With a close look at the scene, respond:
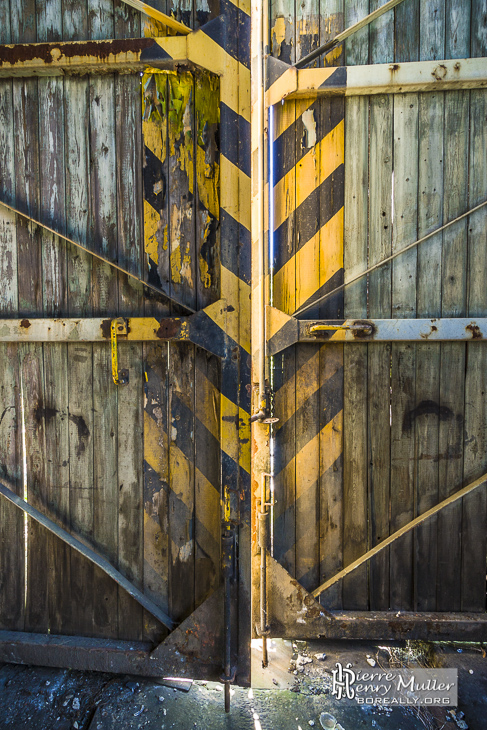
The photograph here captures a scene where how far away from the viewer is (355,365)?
1961 mm

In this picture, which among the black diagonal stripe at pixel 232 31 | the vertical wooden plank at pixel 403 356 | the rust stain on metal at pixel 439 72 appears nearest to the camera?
the black diagonal stripe at pixel 232 31

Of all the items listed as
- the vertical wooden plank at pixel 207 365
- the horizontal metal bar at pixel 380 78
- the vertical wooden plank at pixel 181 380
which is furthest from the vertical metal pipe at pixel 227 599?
the horizontal metal bar at pixel 380 78

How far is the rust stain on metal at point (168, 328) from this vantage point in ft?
5.95

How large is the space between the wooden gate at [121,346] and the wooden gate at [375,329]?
0.89 feet

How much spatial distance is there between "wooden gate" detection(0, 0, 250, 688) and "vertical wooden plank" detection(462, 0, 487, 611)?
1174 millimetres

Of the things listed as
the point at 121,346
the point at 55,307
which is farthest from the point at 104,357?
the point at 55,307

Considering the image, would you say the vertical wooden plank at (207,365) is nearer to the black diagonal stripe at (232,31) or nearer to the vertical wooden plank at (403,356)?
the black diagonal stripe at (232,31)

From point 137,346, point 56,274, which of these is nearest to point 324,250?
point 137,346

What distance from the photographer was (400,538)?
1.98 meters

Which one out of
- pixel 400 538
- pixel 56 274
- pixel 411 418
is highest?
pixel 56 274

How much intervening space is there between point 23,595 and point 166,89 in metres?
2.77

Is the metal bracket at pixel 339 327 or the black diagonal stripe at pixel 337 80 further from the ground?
the black diagonal stripe at pixel 337 80

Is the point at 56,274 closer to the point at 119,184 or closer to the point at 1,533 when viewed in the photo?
the point at 119,184

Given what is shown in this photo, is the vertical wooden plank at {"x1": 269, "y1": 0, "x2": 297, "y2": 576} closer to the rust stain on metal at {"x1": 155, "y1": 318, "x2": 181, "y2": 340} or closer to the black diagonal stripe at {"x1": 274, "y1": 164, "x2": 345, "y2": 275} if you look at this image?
the black diagonal stripe at {"x1": 274, "y1": 164, "x2": 345, "y2": 275}
